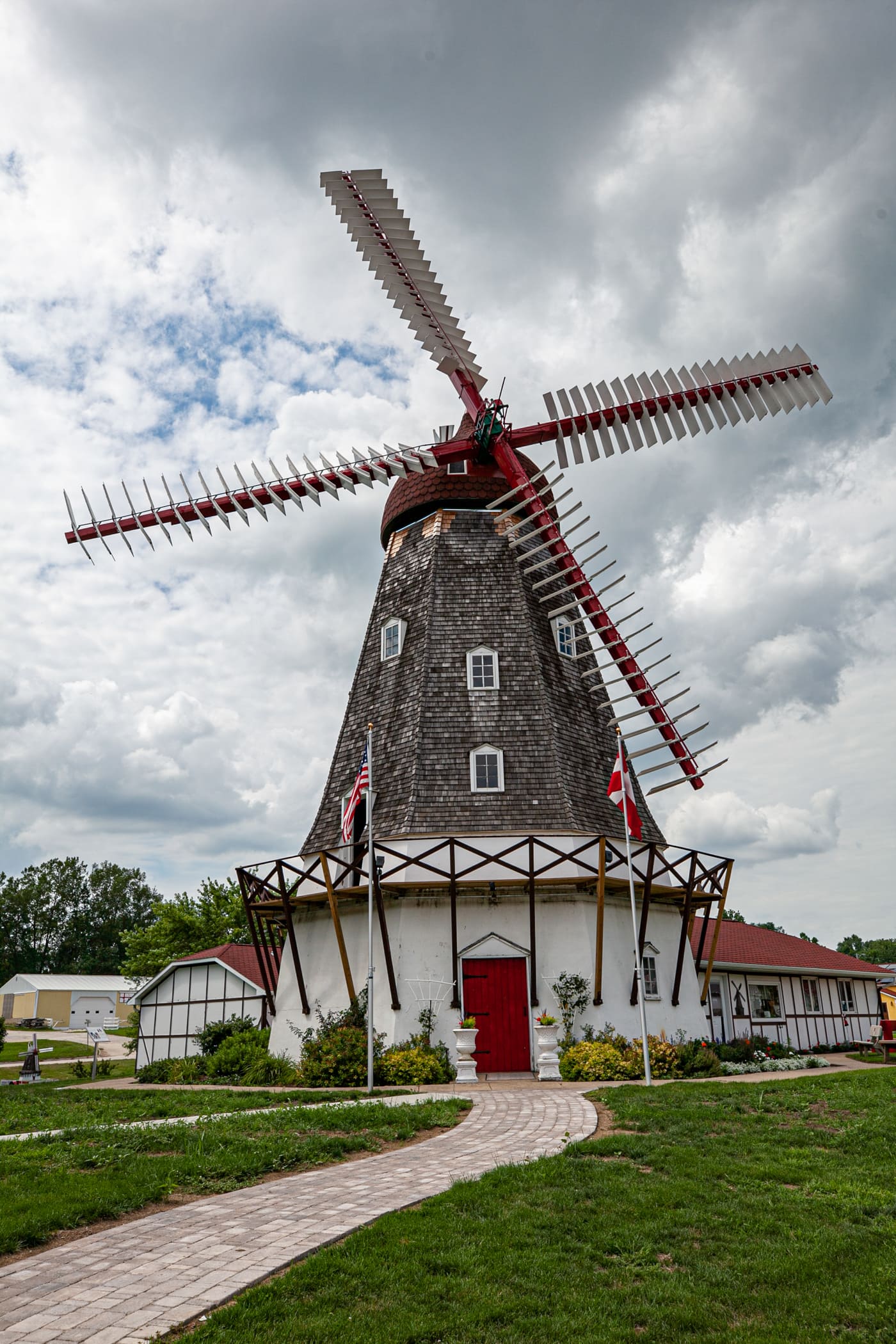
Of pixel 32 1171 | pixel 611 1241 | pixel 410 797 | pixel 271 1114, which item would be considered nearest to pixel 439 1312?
pixel 611 1241

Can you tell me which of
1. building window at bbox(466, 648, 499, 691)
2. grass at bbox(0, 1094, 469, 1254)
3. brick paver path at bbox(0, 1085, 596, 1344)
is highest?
building window at bbox(466, 648, 499, 691)

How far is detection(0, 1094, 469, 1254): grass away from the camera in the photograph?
22.0 feet

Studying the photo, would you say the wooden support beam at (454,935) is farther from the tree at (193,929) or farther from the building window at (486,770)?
the tree at (193,929)

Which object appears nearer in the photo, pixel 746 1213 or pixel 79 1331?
pixel 79 1331

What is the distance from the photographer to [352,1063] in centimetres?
1641

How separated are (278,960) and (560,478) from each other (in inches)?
507

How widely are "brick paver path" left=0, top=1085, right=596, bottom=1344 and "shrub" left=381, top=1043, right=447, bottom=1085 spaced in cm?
716

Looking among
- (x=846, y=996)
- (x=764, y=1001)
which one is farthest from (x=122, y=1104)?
(x=846, y=996)

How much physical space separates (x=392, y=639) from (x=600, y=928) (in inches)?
335

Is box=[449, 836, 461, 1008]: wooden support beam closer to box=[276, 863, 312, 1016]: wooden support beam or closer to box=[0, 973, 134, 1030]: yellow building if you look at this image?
box=[276, 863, 312, 1016]: wooden support beam

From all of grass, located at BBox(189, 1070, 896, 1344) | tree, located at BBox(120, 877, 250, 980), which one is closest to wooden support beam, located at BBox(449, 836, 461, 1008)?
grass, located at BBox(189, 1070, 896, 1344)

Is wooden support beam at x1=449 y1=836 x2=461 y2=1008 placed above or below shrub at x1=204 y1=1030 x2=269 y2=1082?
above

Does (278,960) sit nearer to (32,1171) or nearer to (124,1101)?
(124,1101)

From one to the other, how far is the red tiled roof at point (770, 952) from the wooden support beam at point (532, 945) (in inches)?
320
